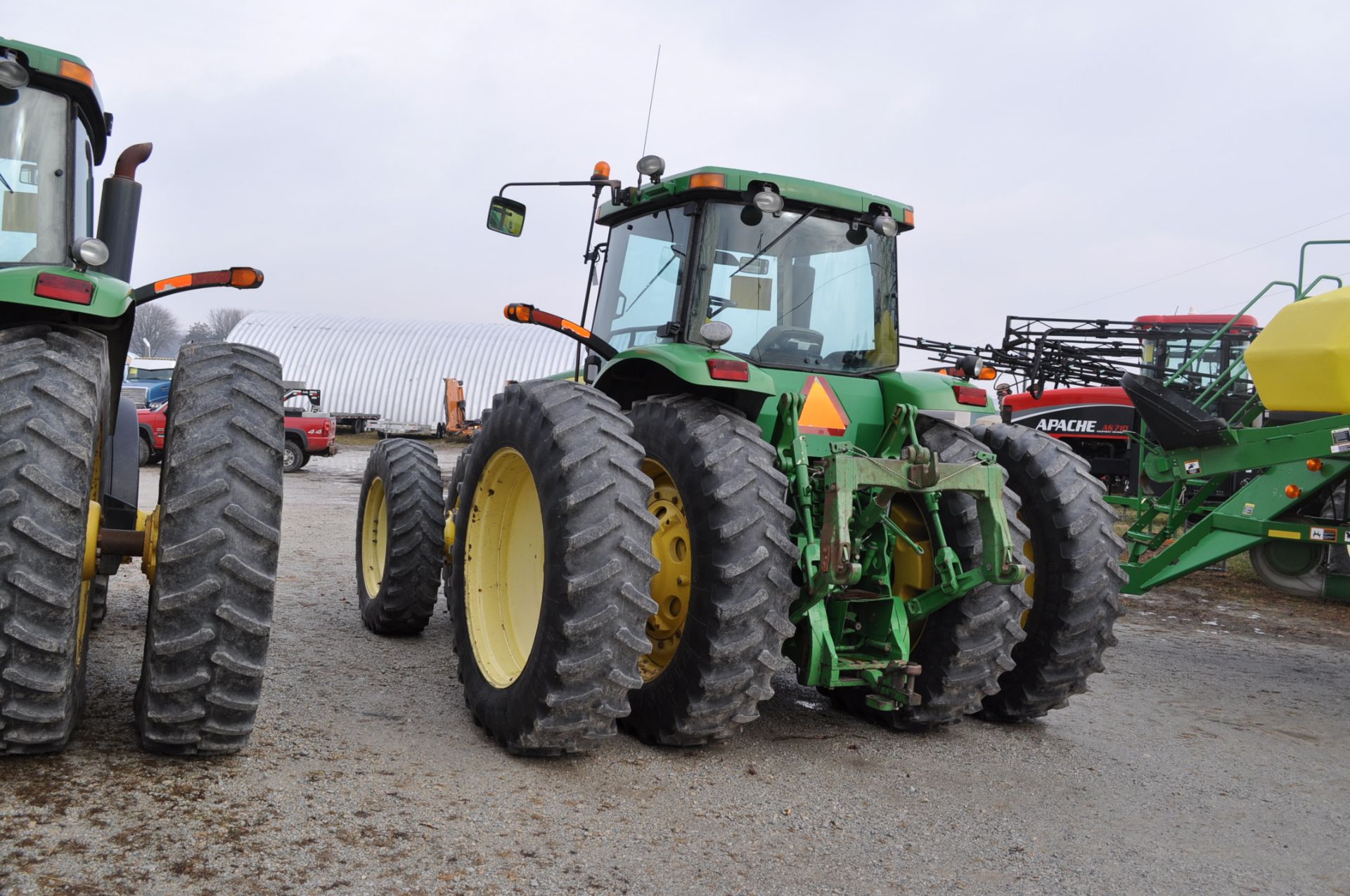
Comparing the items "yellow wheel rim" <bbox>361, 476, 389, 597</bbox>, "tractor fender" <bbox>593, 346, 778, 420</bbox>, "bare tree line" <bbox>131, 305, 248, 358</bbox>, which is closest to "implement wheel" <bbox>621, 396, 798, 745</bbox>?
"tractor fender" <bbox>593, 346, 778, 420</bbox>

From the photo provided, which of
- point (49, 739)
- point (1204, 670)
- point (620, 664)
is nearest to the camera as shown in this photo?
point (49, 739)

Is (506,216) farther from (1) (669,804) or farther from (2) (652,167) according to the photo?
(1) (669,804)

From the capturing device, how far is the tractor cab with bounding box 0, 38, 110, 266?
3576 millimetres

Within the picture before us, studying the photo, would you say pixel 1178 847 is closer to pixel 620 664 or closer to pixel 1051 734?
pixel 1051 734

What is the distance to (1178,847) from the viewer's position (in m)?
3.38

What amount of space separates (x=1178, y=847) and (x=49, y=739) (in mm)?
3463

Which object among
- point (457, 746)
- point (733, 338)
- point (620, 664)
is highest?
point (733, 338)

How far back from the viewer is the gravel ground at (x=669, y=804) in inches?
110

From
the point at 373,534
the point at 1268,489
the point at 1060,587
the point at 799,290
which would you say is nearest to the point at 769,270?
the point at 799,290

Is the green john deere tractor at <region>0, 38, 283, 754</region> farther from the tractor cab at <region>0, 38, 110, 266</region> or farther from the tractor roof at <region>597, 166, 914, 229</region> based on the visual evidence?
the tractor roof at <region>597, 166, 914, 229</region>

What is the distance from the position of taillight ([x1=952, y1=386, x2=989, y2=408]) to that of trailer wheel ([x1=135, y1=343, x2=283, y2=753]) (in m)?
3.02

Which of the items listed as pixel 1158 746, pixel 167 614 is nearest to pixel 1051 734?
pixel 1158 746

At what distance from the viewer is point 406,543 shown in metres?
5.68

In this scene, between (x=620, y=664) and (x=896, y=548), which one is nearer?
(x=620, y=664)
